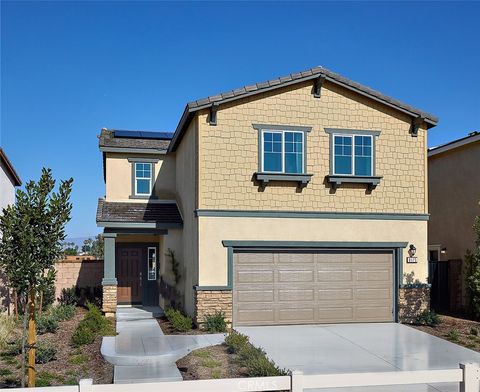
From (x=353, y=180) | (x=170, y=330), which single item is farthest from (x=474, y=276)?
(x=170, y=330)

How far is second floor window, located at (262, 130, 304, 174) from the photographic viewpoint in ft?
50.4

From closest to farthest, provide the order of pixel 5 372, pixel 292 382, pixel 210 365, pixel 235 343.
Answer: pixel 292 382 < pixel 5 372 < pixel 210 365 < pixel 235 343

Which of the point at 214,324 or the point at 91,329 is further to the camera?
A: the point at 214,324

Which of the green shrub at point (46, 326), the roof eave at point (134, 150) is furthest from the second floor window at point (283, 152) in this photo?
the green shrub at point (46, 326)

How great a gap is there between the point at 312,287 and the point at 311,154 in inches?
147

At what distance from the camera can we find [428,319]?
50.7 feet

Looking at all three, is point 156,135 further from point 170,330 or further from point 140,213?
point 170,330

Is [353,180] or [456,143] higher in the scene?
[456,143]

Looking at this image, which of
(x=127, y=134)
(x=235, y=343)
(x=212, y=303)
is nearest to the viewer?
(x=235, y=343)

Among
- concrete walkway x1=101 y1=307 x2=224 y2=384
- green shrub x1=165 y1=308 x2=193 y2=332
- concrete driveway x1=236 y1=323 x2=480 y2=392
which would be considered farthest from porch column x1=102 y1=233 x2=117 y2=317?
concrete driveway x1=236 y1=323 x2=480 y2=392

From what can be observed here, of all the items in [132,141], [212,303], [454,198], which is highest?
[132,141]

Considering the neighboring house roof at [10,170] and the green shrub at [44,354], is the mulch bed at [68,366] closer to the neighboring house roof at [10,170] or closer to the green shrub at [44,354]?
the green shrub at [44,354]

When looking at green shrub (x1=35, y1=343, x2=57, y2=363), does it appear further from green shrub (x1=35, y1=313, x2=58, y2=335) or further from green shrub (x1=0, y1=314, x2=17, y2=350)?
green shrub (x1=35, y1=313, x2=58, y2=335)

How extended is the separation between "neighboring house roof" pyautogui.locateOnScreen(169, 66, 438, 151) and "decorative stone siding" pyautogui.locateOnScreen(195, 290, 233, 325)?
4918 millimetres
